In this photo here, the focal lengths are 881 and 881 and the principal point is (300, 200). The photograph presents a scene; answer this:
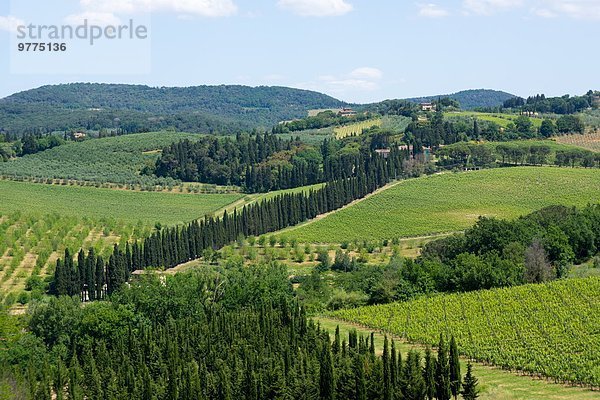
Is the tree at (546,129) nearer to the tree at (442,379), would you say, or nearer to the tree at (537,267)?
the tree at (537,267)

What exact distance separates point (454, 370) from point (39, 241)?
67.4m

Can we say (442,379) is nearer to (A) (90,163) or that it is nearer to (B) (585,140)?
(B) (585,140)

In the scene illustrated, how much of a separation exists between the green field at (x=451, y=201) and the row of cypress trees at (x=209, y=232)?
2986 millimetres

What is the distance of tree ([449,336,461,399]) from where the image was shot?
49.1m

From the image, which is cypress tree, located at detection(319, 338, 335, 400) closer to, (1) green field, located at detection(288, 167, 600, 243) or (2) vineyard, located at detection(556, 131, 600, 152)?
(1) green field, located at detection(288, 167, 600, 243)

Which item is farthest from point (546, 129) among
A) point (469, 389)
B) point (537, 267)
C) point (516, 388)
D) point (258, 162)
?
point (469, 389)

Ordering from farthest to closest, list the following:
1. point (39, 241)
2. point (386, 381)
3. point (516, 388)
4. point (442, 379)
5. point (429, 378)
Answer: point (39, 241) < point (516, 388) < point (442, 379) < point (429, 378) < point (386, 381)

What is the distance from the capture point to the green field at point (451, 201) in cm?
11531

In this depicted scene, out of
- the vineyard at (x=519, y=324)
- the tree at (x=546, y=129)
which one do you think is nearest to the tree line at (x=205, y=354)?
the vineyard at (x=519, y=324)

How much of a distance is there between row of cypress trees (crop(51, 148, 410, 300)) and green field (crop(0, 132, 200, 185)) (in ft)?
144

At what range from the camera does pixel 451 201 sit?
12594cm

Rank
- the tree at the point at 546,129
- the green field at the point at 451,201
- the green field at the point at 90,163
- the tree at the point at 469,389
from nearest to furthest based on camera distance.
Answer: the tree at the point at 469,389, the green field at the point at 451,201, the green field at the point at 90,163, the tree at the point at 546,129

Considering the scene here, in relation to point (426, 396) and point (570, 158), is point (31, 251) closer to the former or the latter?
point (426, 396)

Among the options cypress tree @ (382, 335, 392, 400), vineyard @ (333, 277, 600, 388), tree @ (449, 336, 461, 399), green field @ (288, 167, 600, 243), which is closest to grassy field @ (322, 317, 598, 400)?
vineyard @ (333, 277, 600, 388)
